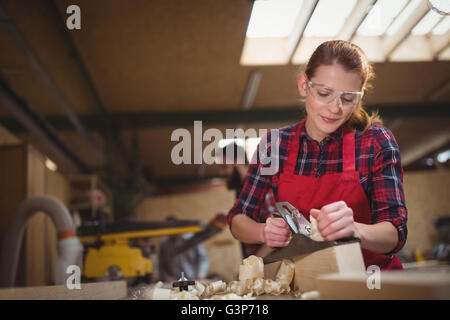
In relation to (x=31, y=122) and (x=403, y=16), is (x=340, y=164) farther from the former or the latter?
(x=31, y=122)

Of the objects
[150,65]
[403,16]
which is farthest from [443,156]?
[150,65]

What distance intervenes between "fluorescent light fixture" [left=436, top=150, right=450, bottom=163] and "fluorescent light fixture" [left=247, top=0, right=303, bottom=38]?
4.89m

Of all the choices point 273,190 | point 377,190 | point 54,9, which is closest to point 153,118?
point 54,9

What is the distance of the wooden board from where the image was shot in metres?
0.82

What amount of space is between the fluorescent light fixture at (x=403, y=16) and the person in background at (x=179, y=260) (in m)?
2.87

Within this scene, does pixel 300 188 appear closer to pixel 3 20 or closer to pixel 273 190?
pixel 273 190

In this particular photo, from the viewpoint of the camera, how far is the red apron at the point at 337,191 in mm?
1174

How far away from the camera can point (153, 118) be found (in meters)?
4.82

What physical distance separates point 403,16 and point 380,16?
0.57ft

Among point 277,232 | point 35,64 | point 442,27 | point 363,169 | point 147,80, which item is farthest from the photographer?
point 147,80

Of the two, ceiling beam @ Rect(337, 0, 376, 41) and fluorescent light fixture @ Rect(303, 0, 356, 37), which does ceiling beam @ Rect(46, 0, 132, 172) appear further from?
ceiling beam @ Rect(337, 0, 376, 41)

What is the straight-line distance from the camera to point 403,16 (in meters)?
2.73

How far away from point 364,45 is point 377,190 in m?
2.54
